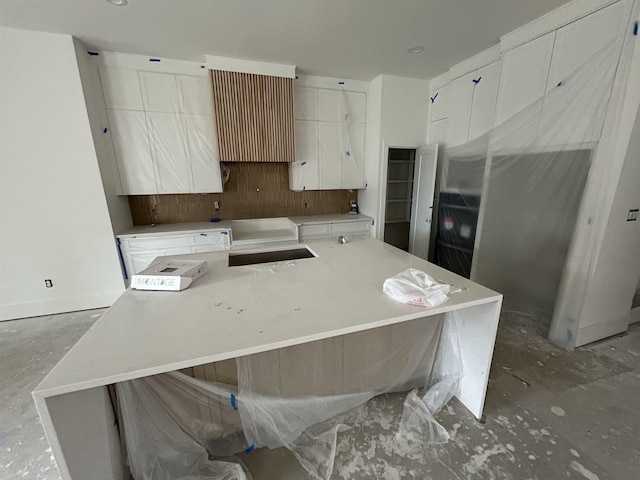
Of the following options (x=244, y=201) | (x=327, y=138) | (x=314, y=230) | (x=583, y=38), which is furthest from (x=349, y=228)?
(x=583, y=38)

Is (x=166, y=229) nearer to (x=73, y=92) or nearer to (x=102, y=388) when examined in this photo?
(x=73, y=92)

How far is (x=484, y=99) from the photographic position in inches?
108

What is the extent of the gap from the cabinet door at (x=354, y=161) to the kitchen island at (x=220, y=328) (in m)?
2.27

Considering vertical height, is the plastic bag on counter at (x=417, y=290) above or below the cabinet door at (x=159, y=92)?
below

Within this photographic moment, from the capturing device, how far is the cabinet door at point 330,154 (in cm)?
354

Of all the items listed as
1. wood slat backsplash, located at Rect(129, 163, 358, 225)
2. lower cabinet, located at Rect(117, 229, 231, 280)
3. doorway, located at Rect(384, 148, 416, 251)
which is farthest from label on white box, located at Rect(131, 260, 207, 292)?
doorway, located at Rect(384, 148, 416, 251)

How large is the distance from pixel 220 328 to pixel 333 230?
2676mm

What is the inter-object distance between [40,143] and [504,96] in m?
4.43

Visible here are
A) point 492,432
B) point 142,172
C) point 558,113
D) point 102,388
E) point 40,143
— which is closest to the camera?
point 102,388

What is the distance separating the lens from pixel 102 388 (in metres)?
1.04

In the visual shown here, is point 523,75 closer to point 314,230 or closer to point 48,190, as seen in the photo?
point 314,230

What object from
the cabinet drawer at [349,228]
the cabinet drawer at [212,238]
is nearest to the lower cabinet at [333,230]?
the cabinet drawer at [349,228]

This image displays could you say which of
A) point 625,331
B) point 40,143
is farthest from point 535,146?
point 40,143

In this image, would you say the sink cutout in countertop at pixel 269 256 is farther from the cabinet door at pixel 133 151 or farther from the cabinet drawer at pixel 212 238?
the cabinet door at pixel 133 151
